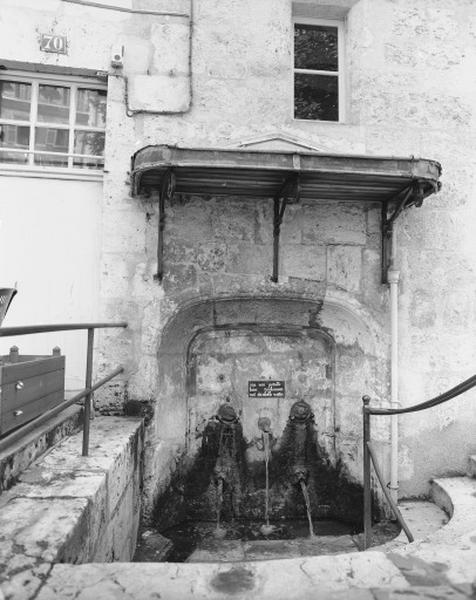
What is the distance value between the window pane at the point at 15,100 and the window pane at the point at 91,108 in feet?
1.50

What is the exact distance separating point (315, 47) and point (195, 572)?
482cm

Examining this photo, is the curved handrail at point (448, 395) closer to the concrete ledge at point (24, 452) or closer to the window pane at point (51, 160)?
the concrete ledge at point (24, 452)

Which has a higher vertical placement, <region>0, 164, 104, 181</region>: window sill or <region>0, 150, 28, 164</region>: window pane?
<region>0, 150, 28, 164</region>: window pane

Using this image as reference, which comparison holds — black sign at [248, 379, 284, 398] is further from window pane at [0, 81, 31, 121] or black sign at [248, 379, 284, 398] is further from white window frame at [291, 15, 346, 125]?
window pane at [0, 81, 31, 121]

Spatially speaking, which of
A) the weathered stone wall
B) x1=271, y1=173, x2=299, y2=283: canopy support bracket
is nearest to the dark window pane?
the weathered stone wall

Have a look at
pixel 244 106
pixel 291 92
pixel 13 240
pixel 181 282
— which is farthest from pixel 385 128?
pixel 13 240

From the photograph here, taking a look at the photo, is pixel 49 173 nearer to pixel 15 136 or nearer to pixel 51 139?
pixel 51 139

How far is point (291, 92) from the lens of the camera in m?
4.60

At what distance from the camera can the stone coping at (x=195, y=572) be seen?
1.61 m

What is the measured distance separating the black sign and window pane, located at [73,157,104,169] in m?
2.66

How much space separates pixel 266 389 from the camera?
4832 millimetres

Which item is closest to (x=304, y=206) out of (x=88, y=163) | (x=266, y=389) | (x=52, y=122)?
(x=266, y=389)

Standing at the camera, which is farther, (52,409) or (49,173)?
(49,173)

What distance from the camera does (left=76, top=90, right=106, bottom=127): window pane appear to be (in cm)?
441
